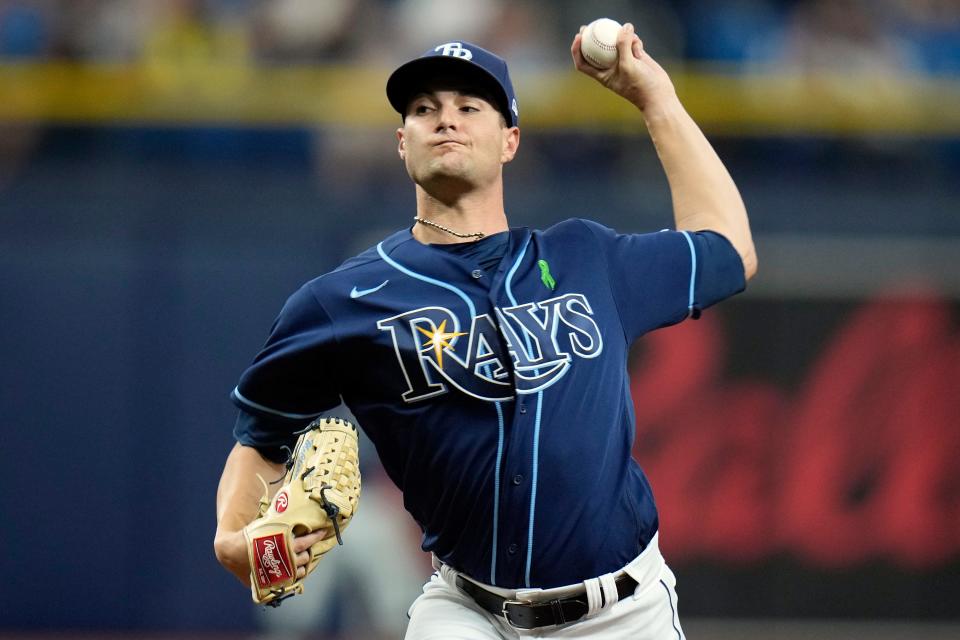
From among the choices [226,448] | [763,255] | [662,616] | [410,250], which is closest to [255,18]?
[226,448]

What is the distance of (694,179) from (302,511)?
1479 mm

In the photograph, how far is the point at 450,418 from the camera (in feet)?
12.2

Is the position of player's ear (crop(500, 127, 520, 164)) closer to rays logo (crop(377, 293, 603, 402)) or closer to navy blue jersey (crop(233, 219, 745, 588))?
navy blue jersey (crop(233, 219, 745, 588))

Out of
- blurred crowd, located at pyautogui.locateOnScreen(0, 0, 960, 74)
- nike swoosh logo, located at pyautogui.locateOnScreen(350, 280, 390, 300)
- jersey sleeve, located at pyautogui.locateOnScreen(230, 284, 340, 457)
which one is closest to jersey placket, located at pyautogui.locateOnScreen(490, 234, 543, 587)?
nike swoosh logo, located at pyautogui.locateOnScreen(350, 280, 390, 300)

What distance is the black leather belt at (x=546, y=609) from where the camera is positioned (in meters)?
3.69

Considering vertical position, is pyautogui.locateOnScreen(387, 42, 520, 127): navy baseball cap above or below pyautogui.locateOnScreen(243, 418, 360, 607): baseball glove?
above

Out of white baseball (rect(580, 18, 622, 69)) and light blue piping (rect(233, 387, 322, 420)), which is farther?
white baseball (rect(580, 18, 622, 69))

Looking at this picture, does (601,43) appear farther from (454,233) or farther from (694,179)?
(454,233)

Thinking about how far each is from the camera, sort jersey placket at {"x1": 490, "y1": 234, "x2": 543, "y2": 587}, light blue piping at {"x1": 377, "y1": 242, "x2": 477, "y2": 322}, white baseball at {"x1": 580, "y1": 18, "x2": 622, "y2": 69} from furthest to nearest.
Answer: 1. white baseball at {"x1": 580, "y1": 18, "x2": 622, "y2": 69}
2. light blue piping at {"x1": 377, "y1": 242, "x2": 477, "y2": 322}
3. jersey placket at {"x1": 490, "y1": 234, "x2": 543, "y2": 587}

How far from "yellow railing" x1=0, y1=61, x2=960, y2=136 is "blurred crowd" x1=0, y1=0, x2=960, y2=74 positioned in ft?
0.48

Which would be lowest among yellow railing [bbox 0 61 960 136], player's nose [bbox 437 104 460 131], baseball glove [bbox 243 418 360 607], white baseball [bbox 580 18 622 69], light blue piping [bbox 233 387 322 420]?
baseball glove [bbox 243 418 360 607]

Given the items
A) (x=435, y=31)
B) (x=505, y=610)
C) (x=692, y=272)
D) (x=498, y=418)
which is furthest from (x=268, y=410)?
(x=435, y=31)

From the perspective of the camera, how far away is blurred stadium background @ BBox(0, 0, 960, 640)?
811 cm

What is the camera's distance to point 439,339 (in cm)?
371
